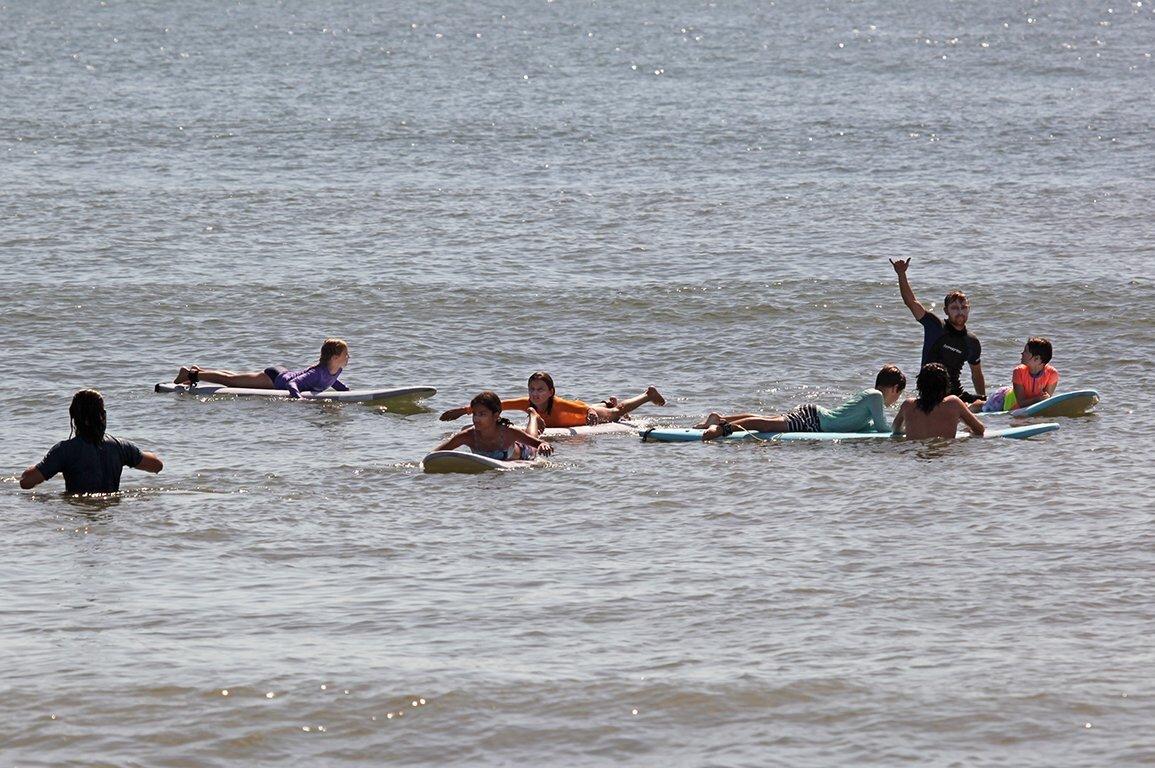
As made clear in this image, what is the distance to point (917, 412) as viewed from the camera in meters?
Answer: 15.5

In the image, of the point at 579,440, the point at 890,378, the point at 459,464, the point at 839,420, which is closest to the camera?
the point at 459,464

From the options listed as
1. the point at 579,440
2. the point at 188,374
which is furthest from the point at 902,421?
the point at 188,374

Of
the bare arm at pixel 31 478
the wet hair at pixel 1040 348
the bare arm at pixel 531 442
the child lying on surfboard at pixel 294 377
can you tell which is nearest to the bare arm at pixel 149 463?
the bare arm at pixel 31 478

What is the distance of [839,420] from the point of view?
15742 millimetres

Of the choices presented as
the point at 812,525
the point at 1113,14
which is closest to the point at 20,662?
the point at 812,525

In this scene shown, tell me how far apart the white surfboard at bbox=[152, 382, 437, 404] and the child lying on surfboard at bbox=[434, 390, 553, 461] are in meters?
2.39

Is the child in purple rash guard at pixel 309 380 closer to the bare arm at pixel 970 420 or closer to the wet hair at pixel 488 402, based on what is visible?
the wet hair at pixel 488 402

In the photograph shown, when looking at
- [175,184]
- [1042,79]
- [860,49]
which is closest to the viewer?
[175,184]

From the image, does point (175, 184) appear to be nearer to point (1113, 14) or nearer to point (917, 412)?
point (917, 412)

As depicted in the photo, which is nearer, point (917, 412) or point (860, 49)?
point (917, 412)

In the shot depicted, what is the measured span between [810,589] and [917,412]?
4663 millimetres

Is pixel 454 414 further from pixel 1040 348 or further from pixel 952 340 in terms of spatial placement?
pixel 1040 348

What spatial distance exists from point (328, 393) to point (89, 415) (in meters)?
4.65

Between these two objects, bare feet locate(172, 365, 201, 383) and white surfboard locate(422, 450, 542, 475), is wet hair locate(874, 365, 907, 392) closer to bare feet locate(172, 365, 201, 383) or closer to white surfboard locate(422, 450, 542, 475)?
white surfboard locate(422, 450, 542, 475)
